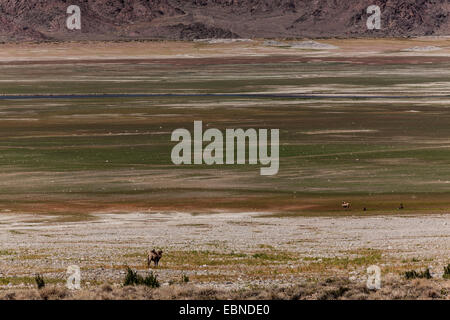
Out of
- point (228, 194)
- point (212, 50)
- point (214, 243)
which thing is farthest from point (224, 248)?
point (212, 50)

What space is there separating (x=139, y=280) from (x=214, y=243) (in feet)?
18.6

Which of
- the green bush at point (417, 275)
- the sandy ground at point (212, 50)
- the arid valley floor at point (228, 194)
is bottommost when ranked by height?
the sandy ground at point (212, 50)

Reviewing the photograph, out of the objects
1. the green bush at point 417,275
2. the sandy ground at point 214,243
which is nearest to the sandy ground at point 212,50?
the sandy ground at point 214,243

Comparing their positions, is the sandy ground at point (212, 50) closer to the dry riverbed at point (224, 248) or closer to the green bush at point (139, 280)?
the dry riverbed at point (224, 248)

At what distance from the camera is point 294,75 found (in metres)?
105

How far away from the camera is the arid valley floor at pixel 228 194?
19.7 meters

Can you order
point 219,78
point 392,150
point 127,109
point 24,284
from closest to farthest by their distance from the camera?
point 24,284 → point 392,150 → point 127,109 → point 219,78

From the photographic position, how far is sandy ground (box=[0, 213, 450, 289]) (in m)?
19.8

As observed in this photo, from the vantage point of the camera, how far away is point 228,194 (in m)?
34.3

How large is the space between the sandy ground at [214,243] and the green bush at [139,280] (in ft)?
1.60

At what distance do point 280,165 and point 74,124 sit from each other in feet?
66.1

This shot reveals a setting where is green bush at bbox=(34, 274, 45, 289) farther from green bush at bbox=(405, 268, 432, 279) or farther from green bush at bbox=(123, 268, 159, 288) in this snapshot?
green bush at bbox=(405, 268, 432, 279)
